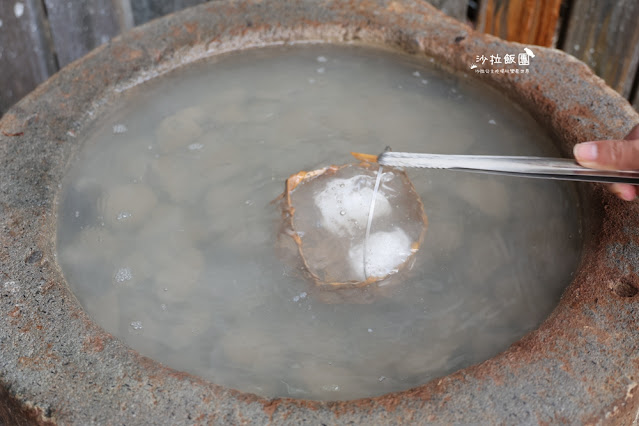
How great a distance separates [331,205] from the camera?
1.72m

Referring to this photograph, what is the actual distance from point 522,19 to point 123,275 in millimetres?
2456

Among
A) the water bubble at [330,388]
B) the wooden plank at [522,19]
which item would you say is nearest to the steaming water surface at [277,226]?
the water bubble at [330,388]

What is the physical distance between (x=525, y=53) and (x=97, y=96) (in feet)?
4.43

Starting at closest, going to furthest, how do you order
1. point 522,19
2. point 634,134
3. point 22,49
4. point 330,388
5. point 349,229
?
1. point 330,388
2. point 634,134
3. point 349,229
4. point 22,49
5. point 522,19

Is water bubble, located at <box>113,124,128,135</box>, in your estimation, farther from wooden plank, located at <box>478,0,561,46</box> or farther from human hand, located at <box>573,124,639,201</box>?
wooden plank, located at <box>478,0,561,46</box>

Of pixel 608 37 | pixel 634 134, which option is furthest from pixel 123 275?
pixel 608 37

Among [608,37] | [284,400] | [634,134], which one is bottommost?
[608,37]

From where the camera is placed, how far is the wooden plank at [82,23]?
9.28 feet

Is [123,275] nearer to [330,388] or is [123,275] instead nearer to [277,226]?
[277,226]

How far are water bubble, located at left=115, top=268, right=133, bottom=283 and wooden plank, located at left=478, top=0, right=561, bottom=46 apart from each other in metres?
2.39

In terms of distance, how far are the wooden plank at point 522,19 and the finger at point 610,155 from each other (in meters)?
1.88

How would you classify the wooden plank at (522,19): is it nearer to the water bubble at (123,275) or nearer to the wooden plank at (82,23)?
the wooden plank at (82,23)

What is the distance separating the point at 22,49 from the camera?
2.82 m
